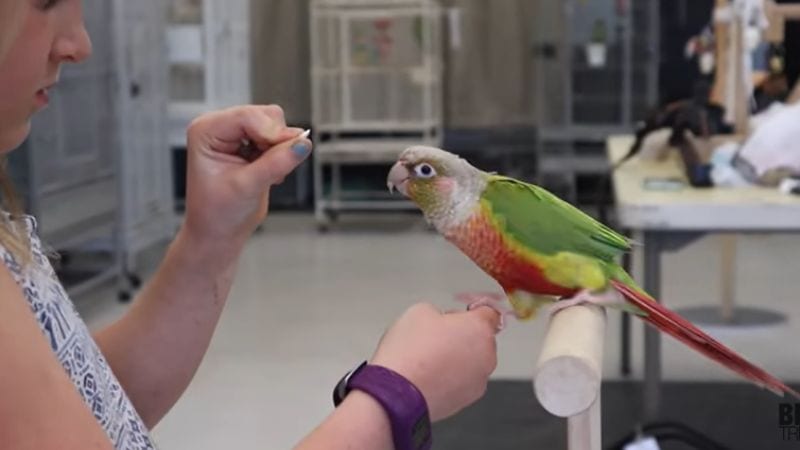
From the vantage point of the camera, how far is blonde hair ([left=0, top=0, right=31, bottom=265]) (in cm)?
70

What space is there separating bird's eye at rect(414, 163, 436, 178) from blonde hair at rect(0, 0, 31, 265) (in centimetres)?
28

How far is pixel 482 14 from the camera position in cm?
561

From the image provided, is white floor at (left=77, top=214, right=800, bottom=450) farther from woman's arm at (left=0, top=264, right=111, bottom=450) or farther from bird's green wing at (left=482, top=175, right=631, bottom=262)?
woman's arm at (left=0, top=264, right=111, bottom=450)

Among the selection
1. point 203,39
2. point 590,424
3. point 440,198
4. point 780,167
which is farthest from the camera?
point 203,39

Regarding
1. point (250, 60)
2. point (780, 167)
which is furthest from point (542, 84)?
point (780, 167)

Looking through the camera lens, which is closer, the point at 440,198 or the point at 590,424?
the point at 590,424

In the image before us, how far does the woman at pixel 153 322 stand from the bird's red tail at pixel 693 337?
11 centimetres

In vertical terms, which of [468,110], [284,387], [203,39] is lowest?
[284,387]

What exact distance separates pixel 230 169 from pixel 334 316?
2.86 m

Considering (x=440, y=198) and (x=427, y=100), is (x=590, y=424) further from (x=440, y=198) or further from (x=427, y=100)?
(x=427, y=100)

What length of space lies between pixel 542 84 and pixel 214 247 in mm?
4445

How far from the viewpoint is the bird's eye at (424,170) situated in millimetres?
791

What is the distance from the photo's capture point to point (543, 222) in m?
0.82

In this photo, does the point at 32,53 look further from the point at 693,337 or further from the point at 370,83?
the point at 370,83
